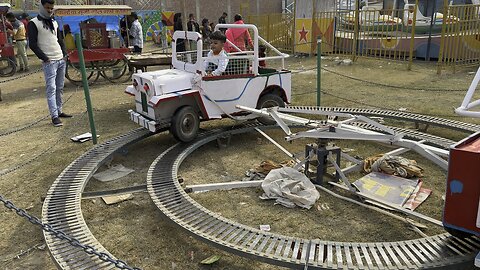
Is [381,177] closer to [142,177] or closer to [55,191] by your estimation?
[142,177]

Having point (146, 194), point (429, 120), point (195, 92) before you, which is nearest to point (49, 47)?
point (195, 92)

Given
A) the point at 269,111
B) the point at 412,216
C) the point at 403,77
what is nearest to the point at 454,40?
the point at 403,77

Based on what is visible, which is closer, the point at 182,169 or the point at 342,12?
the point at 182,169

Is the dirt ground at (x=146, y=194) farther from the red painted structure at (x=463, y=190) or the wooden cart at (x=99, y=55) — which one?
the wooden cart at (x=99, y=55)

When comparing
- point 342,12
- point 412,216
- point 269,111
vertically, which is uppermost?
point 342,12

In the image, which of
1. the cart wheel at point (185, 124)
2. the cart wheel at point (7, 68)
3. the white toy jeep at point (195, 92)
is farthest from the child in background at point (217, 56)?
the cart wheel at point (7, 68)

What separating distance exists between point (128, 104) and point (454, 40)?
873cm

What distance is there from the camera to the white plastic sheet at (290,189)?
12.8 ft

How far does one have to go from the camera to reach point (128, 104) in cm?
830

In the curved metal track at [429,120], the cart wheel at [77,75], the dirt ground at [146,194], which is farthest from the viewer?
the cart wheel at [77,75]

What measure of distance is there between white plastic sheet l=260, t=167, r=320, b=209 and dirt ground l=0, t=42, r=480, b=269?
91mm

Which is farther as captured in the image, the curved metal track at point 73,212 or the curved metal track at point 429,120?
the curved metal track at point 429,120

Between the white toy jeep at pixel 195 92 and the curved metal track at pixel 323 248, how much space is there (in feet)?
6.36

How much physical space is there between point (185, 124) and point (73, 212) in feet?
6.87
